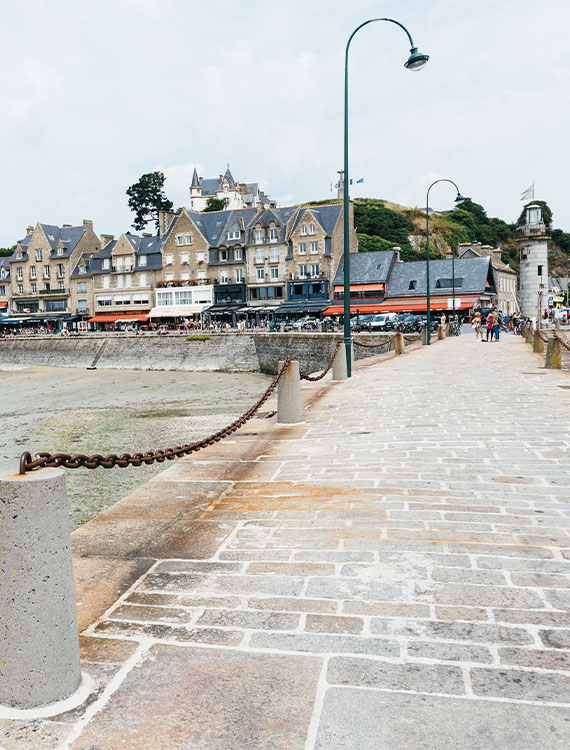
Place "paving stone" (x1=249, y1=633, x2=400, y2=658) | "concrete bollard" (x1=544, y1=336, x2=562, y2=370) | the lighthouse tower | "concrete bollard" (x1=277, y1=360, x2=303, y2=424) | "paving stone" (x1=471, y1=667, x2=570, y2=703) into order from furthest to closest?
the lighthouse tower
"concrete bollard" (x1=544, y1=336, x2=562, y2=370)
"concrete bollard" (x1=277, y1=360, x2=303, y2=424)
"paving stone" (x1=249, y1=633, x2=400, y2=658)
"paving stone" (x1=471, y1=667, x2=570, y2=703)

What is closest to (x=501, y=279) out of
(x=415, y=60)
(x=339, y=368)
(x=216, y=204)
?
(x=415, y=60)

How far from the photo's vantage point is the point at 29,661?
2.30 metres

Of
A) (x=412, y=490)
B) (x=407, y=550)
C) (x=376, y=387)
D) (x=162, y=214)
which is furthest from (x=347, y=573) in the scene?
(x=162, y=214)

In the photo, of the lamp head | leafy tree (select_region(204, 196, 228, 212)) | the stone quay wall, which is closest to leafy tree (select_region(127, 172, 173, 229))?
leafy tree (select_region(204, 196, 228, 212))

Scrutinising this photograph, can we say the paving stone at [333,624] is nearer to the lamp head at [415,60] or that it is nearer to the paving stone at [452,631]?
the paving stone at [452,631]

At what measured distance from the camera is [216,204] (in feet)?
326

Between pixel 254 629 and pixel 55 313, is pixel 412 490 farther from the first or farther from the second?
pixel 55 313

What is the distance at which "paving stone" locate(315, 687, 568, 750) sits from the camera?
7.02 ft

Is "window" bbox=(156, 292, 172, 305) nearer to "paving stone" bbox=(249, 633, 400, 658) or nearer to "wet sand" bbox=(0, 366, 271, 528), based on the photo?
"wet sand" bbox=(0, 366, 271, 528)

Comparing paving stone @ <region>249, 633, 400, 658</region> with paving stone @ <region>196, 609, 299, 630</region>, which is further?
paving stone @ <region>196, 609, 299, 630</region>

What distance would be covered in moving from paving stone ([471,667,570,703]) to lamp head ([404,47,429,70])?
47.3 feet

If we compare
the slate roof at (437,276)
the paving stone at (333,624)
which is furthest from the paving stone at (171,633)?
the slate roof at (437,276)

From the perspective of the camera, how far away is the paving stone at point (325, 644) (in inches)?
107

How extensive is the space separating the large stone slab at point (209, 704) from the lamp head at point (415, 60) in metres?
14.5
